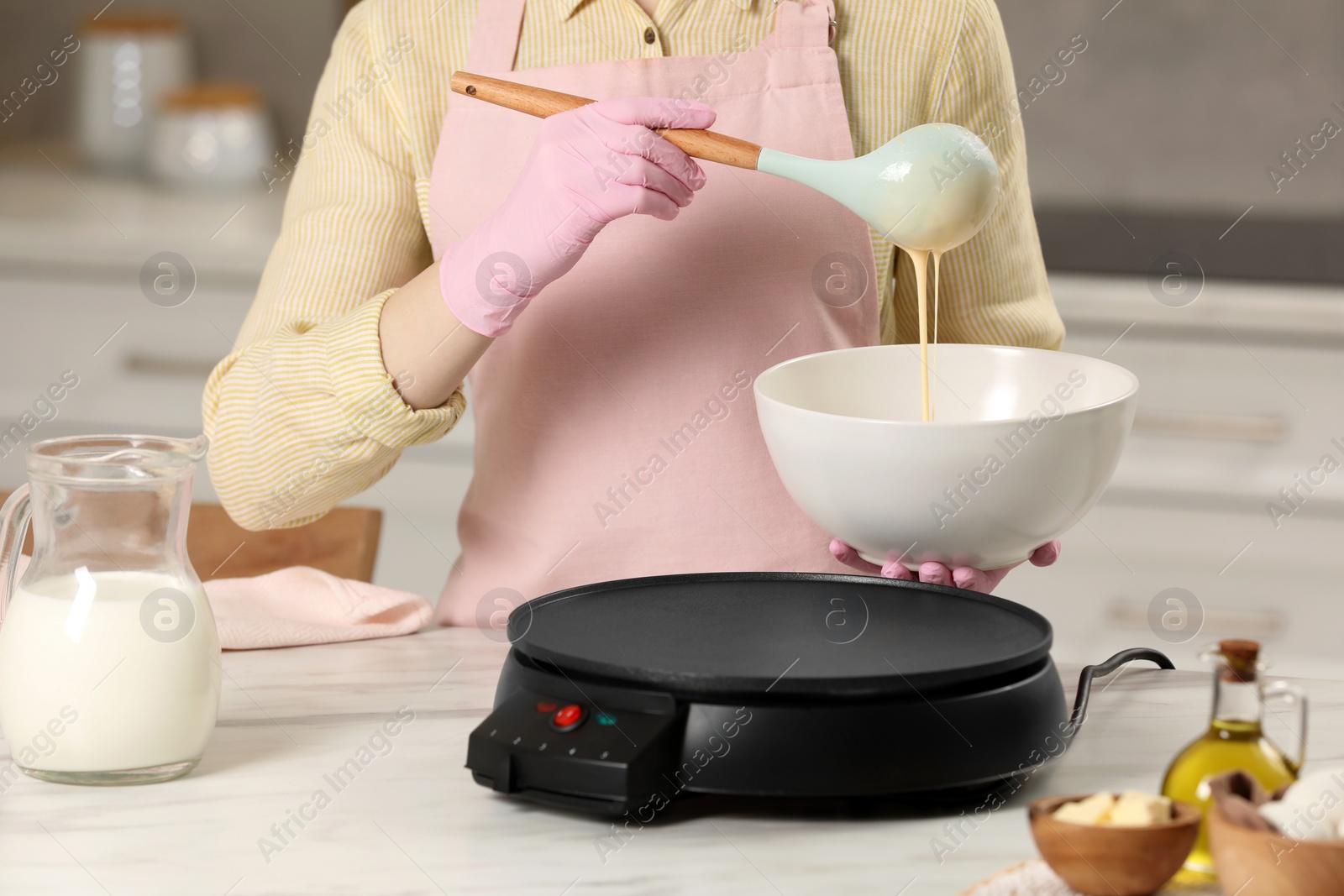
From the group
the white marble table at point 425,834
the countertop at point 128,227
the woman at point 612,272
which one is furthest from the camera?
the countertop at point 128,227

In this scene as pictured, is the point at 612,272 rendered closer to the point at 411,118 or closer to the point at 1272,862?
the point at 411,118

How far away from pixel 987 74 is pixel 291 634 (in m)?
0.69

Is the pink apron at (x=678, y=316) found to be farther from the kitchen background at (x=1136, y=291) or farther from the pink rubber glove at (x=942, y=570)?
the kitchen background at (x=1136, y=291)


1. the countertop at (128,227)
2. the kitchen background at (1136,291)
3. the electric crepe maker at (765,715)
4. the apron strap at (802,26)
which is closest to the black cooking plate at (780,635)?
the electric crepe maker at (765,715)

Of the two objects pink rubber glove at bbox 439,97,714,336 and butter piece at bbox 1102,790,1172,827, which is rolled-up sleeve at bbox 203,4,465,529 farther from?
butter piece at bbox 1102,790,1172,827

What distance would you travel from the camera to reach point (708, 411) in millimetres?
1082

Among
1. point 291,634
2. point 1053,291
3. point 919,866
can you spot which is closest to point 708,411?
point 291,634

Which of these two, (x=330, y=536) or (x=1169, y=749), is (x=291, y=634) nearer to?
(x=330, y=536)

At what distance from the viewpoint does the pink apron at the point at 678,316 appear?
1.07 metres

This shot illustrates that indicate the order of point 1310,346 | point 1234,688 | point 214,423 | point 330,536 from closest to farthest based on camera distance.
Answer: point 1234,688, point 214,423, point 330,536, point 1310,346

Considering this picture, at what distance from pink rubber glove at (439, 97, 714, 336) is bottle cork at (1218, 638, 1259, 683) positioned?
19.3 inches

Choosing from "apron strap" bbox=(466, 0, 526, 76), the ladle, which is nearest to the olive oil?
the ladle

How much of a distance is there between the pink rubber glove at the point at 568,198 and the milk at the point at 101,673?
0.32 metres

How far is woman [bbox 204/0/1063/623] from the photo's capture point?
1066mm
